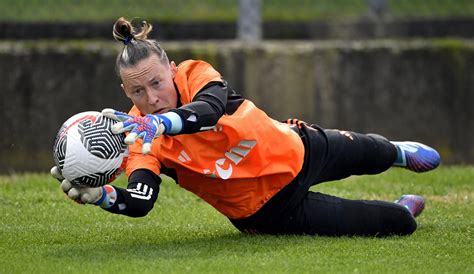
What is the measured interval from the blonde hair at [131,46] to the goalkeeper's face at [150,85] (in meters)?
0.03

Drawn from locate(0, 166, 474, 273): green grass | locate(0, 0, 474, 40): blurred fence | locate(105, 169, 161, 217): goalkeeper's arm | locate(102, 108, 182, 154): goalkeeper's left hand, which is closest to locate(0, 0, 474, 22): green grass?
locate(0, 0, 474, 40): blurred fence

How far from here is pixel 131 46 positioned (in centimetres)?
539

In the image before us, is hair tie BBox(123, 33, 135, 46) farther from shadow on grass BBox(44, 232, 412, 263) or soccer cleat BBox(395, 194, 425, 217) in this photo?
soccer cleat BBox(395, 194, 425, 217)

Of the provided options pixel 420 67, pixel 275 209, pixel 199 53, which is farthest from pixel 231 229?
pixel 420 67

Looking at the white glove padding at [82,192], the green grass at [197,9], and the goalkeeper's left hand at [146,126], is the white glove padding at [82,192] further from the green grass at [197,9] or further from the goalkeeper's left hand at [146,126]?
the green grass at [197,9]

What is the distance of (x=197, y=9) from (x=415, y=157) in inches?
247

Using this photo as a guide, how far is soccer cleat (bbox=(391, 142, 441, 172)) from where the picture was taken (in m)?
6.30

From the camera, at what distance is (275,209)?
18.6 ft

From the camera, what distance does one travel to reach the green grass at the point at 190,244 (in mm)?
4945

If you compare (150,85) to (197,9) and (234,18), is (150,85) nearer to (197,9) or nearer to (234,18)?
(234,18)

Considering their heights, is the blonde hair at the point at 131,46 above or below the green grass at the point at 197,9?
above

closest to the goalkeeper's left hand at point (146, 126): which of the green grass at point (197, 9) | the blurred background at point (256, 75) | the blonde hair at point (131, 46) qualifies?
the blonde hair at point (131, 46)

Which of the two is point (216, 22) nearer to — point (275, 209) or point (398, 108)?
point (398, 108)

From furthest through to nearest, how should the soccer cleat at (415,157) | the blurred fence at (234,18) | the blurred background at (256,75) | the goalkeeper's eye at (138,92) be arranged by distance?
the blurred fence at (234,18) → the blurred background at (256,75) → the soccer cleat at (415,157) → the goalkeeper's eye at (138,92)
